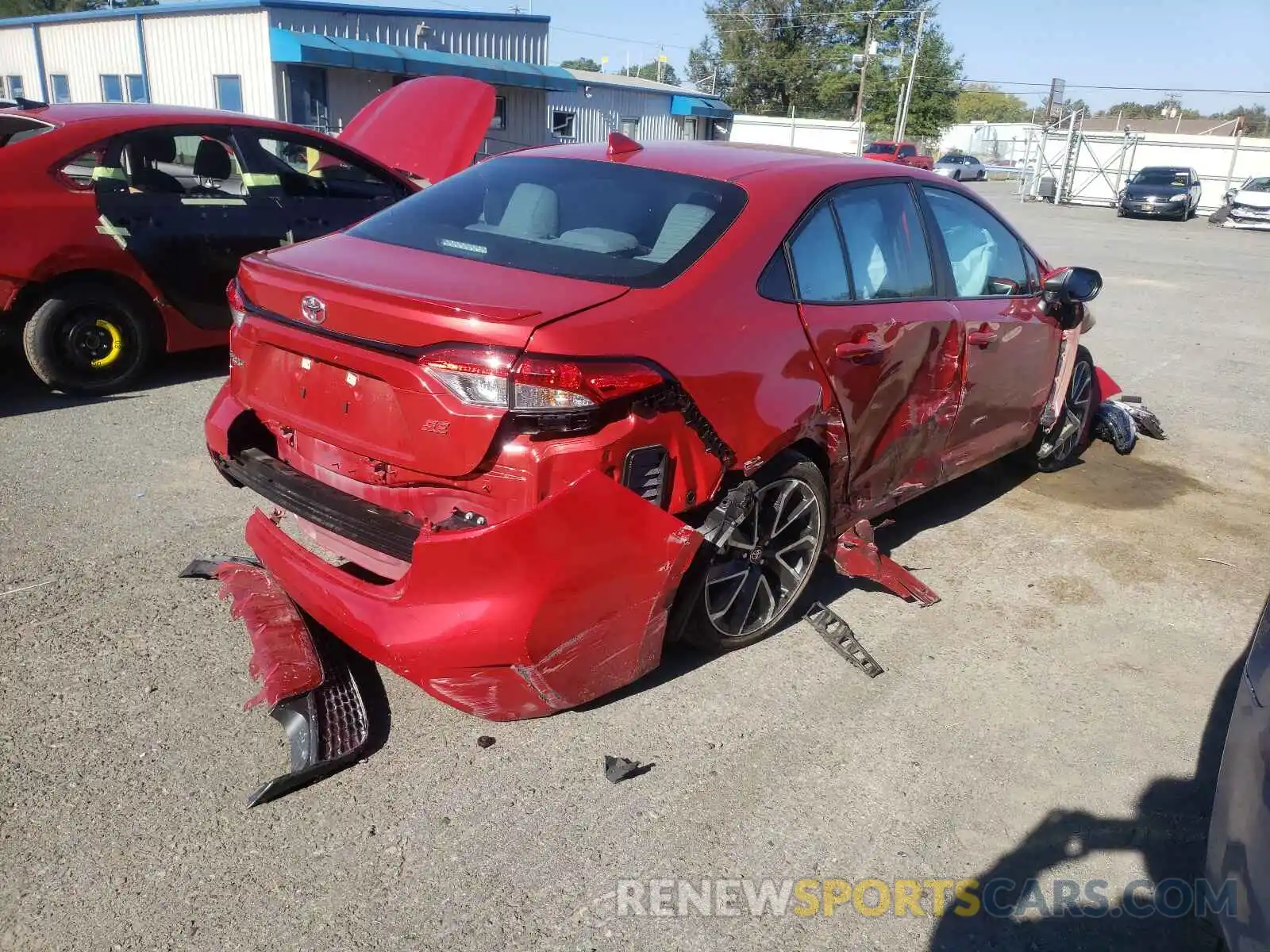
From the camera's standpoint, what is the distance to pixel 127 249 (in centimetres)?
580

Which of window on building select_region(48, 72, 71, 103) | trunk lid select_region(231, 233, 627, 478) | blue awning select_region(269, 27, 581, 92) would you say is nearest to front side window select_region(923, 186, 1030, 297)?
trunk lid select_region(231, 233, 627, 478)

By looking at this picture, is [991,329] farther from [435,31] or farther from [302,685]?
[435,31]

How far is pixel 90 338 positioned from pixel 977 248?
16.5 ft

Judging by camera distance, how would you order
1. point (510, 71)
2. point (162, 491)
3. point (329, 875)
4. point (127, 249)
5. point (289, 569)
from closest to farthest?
point (329, 875) < point (289, 569) < point (162, 491) < point (127, 249) < point (510, 71)

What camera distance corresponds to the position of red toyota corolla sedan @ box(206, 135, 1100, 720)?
258cm

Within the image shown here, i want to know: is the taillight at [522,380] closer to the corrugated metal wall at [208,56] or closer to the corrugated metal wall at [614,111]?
the corrugated metal wall at [208,56]

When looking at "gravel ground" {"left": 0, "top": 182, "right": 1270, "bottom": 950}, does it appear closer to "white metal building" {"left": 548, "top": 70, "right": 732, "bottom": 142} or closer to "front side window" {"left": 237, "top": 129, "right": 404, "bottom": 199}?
"front side window" {"left": 237, "top": 129, "right": 404, "bottom": 199}

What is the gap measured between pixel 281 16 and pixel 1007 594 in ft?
77.6

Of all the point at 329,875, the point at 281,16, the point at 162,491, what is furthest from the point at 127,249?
the point at 281,16

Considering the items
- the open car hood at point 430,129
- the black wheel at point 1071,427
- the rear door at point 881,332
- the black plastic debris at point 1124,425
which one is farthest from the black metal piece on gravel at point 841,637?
the open car hood at point 430,129

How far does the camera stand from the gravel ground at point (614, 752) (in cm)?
237

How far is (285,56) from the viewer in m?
22.3

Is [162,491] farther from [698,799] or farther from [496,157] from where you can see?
[698,799]

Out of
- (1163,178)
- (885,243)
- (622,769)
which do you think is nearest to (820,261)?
(885,243)
